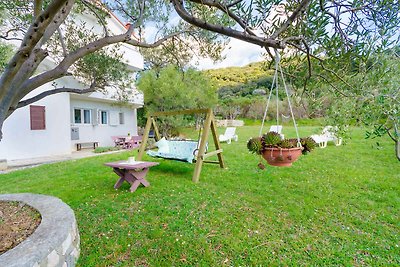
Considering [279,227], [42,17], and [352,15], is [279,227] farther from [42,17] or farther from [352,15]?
[42,17]

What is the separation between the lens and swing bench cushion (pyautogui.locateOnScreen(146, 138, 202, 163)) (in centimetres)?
634

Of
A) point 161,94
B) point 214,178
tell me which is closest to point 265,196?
point 214,178

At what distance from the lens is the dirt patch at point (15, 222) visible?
2727 millimetres

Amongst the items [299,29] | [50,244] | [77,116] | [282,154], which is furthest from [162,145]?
[77,116]

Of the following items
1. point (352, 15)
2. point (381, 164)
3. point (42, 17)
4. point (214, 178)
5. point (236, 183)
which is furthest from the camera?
point (381, 164)

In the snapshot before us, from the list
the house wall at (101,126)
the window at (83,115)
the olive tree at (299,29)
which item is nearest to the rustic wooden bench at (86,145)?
the house wall at (101,126)

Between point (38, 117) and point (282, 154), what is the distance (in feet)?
36.5

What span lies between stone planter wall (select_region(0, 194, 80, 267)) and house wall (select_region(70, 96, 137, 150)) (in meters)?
9.19

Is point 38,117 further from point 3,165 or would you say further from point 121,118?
point 121,118

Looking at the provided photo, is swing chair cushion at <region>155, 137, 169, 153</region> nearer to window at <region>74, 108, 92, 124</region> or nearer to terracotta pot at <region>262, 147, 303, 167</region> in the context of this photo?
terracotta pot at <region>262, 147, 303, 167</region>

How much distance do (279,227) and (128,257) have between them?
2.34 meters

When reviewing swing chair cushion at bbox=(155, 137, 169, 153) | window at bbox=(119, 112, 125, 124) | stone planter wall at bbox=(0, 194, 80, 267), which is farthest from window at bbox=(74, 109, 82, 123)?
stone planter wall at bbox=(0, 194, 80, 267)

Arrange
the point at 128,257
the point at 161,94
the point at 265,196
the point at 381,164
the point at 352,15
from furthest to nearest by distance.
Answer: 1. the point at 161,94
2. the point at 381,164
3. the point at 265,196
4. the point at 128,257
5. the point at 352,15

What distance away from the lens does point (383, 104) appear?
7.63 feet
